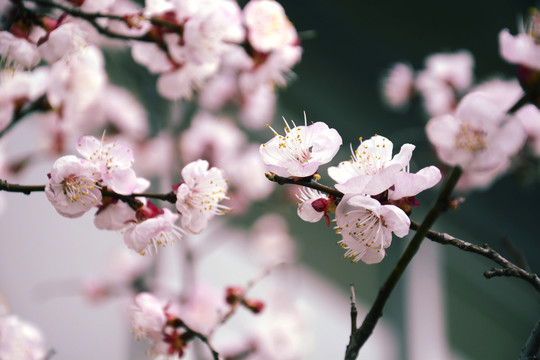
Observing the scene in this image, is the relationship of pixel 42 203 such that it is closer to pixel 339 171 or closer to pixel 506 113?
pixel 339 171

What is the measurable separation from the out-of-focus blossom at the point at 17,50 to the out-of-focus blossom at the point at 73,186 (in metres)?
0.15

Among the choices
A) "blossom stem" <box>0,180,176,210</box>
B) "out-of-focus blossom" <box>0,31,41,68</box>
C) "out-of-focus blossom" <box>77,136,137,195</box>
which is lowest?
"blossom stem" <box>0,180,176,210</box>

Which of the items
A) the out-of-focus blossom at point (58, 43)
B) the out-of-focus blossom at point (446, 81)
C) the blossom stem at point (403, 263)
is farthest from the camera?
the out-of-focus blossom at point (446, 81)

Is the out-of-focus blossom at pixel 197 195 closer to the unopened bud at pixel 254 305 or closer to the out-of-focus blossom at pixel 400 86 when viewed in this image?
the unopened bud at pixel 254 305

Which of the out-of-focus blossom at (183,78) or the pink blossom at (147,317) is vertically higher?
the out-of-focus blossom at (183,78)

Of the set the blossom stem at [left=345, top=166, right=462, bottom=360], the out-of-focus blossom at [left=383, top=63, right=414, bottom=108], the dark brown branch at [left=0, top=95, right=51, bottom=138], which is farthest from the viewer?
the out-of-focus blossom at [left=383, top=63, right=414, bottom=108]

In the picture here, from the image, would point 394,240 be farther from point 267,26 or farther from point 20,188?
point 20,188

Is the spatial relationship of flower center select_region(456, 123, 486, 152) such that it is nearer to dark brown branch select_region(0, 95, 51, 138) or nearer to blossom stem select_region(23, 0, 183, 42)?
blossom stem select_region(23, 0, 183, 42)

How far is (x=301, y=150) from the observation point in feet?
1.49

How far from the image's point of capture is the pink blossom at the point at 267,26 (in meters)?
0.74

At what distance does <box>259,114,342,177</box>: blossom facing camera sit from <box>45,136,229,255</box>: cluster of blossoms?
0.29 ft

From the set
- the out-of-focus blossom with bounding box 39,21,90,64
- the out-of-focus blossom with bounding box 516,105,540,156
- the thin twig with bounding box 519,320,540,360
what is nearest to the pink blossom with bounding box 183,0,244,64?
the out-of-focus blossom with bounding box 39,21,90,64

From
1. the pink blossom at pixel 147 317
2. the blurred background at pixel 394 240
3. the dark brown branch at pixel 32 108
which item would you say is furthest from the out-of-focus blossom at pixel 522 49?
the blurred background at pixel 394 240

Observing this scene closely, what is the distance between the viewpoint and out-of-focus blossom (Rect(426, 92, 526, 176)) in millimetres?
357
